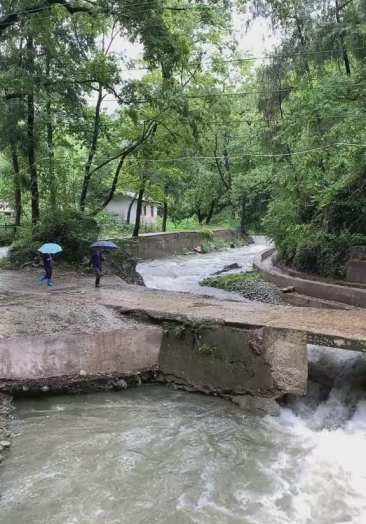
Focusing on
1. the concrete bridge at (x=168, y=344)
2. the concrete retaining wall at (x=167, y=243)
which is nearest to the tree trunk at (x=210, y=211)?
the concrete retaining wall at (x=167, y=243)

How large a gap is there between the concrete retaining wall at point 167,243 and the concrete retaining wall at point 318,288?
8.04m

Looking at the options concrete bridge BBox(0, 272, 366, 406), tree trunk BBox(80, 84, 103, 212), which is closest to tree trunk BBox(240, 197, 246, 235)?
tree trunk BBox(80, 84, 103, 212)

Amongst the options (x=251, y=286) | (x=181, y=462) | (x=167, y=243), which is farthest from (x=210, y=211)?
(x=181, y=462)

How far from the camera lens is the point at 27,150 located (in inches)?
705

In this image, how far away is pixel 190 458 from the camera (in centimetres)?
658

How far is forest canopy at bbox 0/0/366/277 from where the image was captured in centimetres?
1370

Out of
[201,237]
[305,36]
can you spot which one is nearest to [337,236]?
[305,36]

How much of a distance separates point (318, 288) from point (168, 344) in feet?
20.1

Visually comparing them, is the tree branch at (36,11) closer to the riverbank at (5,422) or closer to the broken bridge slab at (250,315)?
the broken bridge slab at (250,315)

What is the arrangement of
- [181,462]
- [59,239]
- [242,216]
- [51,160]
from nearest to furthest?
[181,462] → [59,239] → [51,160] → [242,216]

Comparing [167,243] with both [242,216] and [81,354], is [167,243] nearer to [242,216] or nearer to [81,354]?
[242,216]

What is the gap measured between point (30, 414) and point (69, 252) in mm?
8968

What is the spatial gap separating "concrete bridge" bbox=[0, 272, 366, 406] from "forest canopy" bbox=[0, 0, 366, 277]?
6.10 metres

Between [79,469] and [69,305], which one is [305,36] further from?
[79,469]
